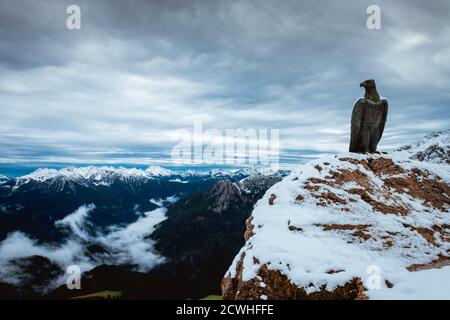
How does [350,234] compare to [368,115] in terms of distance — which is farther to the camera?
[368,115]

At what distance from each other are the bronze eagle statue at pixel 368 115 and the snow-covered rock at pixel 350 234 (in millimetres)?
2032

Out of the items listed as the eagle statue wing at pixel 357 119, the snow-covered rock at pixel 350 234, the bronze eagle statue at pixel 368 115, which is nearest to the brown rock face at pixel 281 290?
the snow-covered rock at pixel 350 234

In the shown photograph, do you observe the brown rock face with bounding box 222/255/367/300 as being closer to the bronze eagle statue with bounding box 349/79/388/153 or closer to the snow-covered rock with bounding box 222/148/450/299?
the snow-covered rock with bounding box 222/148/450/299

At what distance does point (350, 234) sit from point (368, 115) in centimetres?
1244

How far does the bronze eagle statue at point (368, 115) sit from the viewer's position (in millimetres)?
22891

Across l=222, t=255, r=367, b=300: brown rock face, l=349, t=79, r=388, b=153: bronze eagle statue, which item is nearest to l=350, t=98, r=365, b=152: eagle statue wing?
l=349, t=79, r=388, b=153: bronze eagle statue

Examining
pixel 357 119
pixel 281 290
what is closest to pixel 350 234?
pixel 281 290

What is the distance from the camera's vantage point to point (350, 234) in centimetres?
1430

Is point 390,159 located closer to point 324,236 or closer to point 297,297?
point 324,236

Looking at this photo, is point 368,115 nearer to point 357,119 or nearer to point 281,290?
point 357,119
